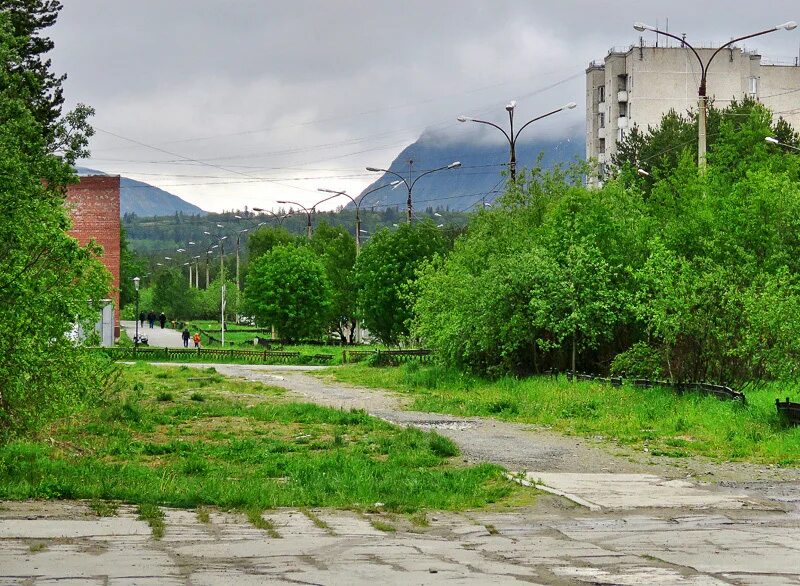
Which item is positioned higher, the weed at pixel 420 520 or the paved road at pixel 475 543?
the paved road at pixel 475 543

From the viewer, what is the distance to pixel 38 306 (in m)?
16.5

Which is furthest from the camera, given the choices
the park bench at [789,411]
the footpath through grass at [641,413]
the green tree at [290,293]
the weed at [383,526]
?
the green tree at [290,293]

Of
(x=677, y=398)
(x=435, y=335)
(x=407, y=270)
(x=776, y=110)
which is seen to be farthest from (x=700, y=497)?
(x=776, y=110)

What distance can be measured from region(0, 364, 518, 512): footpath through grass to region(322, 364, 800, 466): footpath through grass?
12.9 feet

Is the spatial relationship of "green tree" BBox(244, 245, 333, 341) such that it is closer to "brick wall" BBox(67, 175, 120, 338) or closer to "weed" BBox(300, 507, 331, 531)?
"brick wall" BBox(67, 175, 120, 338)

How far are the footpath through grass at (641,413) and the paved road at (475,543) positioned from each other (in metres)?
3.28

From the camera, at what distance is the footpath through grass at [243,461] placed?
14.5 meters

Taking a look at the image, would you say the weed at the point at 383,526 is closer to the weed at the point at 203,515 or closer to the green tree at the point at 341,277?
the weed at the point at 203,515

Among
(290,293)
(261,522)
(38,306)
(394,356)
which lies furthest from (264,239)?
(261,522)

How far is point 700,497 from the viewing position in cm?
1499

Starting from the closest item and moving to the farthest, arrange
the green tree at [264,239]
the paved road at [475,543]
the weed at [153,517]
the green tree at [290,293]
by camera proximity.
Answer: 1. the paved road at [475,543]
2. the weed at [153,517]
3. the green tree at [290,293]
4. the green tree at [264,239]

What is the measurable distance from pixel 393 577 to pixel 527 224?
30.9m

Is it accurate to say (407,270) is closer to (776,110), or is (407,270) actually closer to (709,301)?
(709,301)

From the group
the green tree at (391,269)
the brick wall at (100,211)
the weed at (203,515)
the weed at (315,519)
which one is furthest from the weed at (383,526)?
the brick wall at (100,211)
